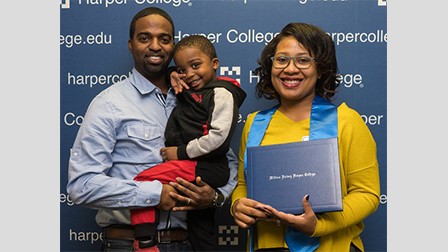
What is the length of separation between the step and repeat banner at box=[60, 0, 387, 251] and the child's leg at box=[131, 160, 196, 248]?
3.15ft

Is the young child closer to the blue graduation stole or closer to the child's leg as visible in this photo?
the child's leg

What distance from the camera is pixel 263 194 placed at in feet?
6.90

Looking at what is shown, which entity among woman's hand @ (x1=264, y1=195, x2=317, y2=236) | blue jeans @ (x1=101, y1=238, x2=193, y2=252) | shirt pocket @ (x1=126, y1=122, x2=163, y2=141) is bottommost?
blue jeans @ (x1=101, y1=238, x2=193, y2=252)

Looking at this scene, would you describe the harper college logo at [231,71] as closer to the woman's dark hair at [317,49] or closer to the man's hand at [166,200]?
the woman's dark hair at [317,49]

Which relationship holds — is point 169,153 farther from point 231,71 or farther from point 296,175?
point 231,71

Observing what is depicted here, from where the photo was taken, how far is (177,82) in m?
2.56

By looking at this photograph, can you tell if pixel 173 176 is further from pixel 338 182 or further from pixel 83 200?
pixel 338 182

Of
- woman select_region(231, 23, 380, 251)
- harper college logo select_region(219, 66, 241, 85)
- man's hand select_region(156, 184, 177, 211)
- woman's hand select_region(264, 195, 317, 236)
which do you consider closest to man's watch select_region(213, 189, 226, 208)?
woman select_region(231, 23, 380, 251)

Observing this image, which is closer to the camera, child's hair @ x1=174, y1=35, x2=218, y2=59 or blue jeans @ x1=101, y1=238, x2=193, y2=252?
blue jeans @ x1=101, y1=238, x2=193, y2=252

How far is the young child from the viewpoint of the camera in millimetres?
2334

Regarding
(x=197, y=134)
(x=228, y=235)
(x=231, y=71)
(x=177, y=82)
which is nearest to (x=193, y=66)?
(x=177, y=82)
